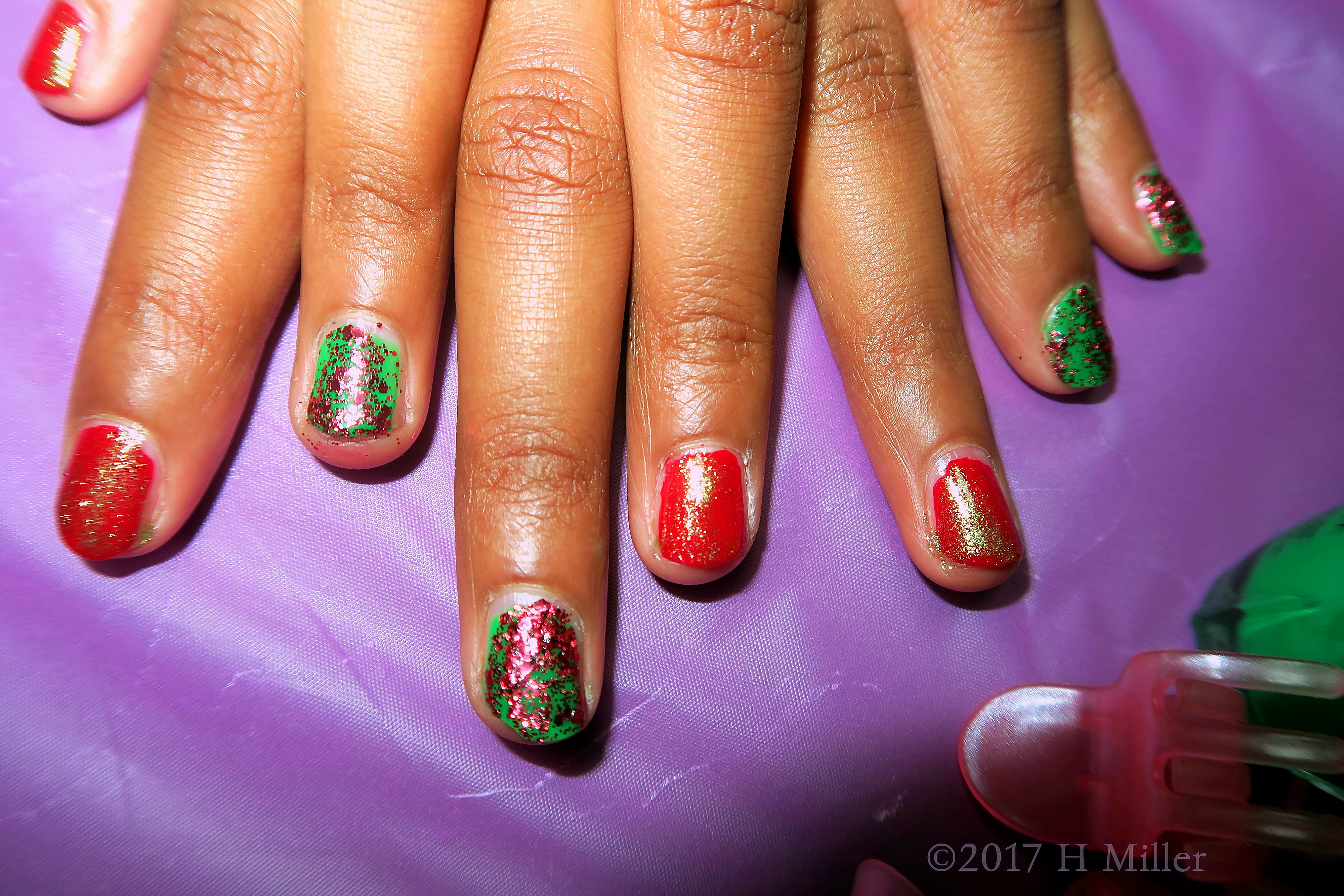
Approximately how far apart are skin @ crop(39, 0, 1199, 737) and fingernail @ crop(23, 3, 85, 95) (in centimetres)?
2

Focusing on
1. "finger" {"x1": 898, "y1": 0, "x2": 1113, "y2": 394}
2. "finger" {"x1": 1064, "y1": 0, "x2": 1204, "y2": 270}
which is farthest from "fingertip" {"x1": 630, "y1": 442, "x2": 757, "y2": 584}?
"finger" {"x1": 1064, "y1": 0, "x2": 1204, "y2": 270}

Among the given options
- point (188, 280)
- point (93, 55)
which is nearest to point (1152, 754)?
point (188, 280)

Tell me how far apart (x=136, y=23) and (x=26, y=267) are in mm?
264

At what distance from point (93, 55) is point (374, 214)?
1.24ft

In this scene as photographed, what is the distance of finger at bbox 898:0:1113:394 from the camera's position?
76 centimetres

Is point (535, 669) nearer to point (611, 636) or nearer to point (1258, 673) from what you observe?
point (611, 636)

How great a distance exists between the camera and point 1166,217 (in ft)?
2.70

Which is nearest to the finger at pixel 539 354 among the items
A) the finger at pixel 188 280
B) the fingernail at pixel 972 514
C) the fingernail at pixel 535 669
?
the fingernail at pixel 535 669

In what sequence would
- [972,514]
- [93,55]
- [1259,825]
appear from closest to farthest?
[1259,825]
[972,514]
[93,55]

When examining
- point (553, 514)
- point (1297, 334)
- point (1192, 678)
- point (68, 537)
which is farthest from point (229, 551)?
point (1297, 334)

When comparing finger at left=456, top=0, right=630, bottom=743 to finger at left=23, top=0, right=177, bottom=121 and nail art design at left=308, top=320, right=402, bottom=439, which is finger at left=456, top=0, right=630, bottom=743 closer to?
nail art design at left=308, top=320, right=402, bottom=439

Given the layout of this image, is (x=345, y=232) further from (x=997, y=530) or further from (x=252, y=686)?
(x=997, y=530)

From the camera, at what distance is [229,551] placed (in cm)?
66

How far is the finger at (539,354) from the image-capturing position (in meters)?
0.60
